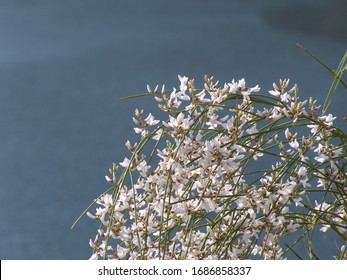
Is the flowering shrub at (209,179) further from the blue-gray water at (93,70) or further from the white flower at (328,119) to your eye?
the blue-gray water at (93,70)

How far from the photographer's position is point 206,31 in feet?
13.0

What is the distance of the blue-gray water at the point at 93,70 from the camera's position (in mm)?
2693

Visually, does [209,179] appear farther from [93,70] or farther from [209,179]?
[93,70]

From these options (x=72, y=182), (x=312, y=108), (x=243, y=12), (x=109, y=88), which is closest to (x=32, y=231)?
(x=72, y=182)

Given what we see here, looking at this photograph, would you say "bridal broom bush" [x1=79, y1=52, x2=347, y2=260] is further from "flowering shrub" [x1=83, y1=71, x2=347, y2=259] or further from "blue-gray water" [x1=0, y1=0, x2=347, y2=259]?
"blue-gray water" [x1=0, y1=0, x2=347, y2=259]

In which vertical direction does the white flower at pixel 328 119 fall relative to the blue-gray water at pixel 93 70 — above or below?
below

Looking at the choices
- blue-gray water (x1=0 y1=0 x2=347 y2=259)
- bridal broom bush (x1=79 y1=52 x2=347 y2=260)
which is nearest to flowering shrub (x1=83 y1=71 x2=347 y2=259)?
bridal broom bush (x1=79 y1=52 x2=347 y2=260)

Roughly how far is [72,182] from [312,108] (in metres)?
1.89

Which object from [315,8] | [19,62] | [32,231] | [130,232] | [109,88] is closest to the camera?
[130,232]

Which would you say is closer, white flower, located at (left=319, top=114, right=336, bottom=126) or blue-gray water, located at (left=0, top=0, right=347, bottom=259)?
white flower, located at (left=319, top=114, right=336, bottom=126)

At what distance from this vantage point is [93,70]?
3.63 metres

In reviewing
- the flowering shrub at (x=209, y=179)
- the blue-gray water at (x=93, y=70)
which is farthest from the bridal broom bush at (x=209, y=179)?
the blue-gray water at (x=93, y=70)

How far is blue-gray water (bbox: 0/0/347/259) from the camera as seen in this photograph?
2.69 metres

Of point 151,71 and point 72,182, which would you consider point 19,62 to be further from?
point 72,182
